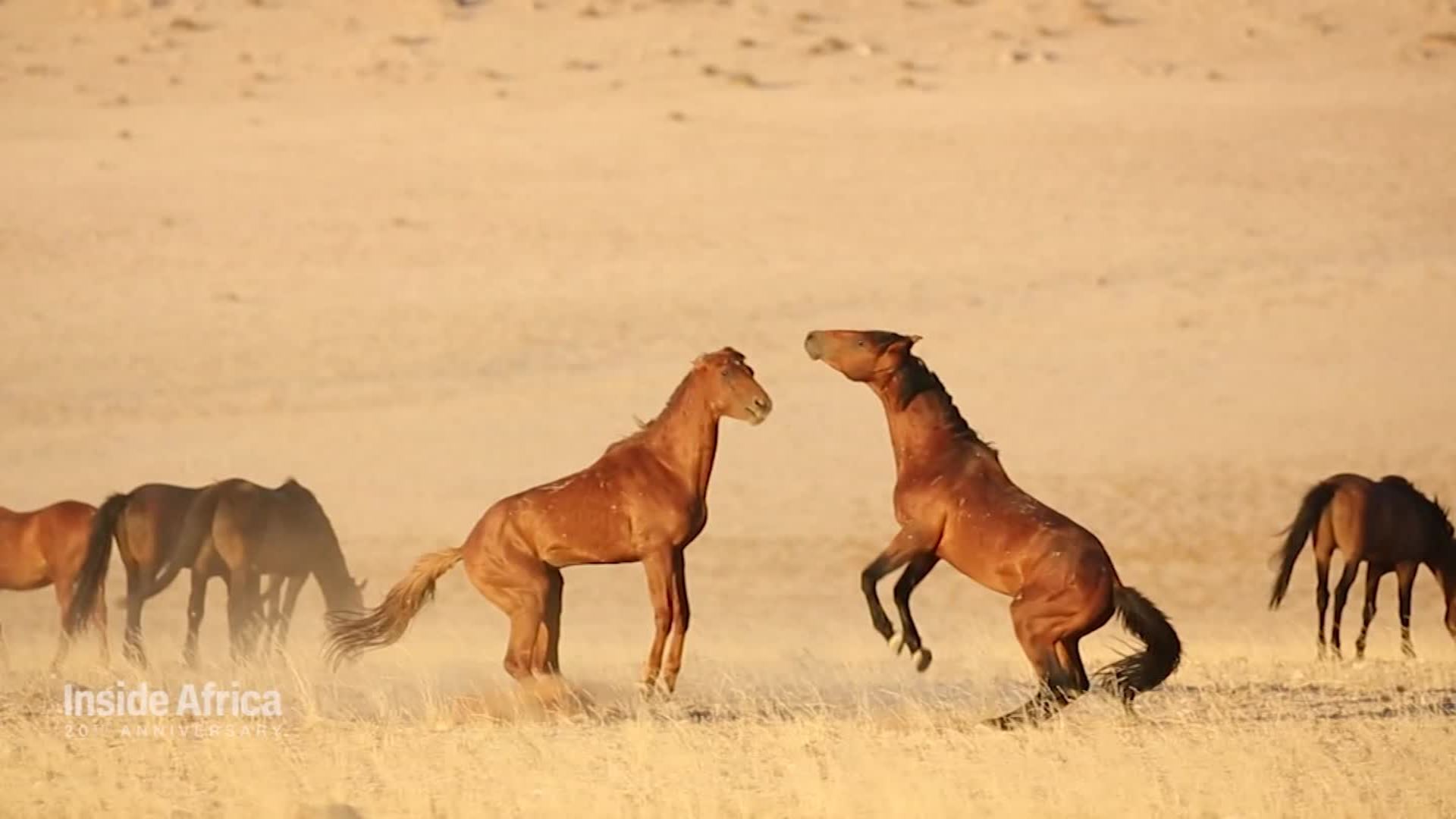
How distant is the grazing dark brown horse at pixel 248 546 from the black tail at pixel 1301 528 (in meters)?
6.02

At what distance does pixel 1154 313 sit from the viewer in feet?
87.9

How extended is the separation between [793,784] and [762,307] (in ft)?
61.3

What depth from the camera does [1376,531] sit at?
592 inches

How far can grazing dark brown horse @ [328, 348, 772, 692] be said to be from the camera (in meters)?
10.1

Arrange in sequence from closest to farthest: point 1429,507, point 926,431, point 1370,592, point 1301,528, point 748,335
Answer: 1. point 926,431
2. point 1301,528
3. point 1429,507
4. point 1370,592
5. point 748,335

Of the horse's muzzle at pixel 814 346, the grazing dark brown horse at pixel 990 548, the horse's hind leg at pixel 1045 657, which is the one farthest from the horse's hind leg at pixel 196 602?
the horse's hind leg at pixel 1045 657

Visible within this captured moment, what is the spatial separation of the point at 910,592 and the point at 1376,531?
6.54 m

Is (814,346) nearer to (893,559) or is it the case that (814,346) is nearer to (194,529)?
(893,559)

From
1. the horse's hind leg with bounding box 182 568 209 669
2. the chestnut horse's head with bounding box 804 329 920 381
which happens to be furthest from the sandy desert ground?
the chestnut horse's head with bounding box 804 329 920 381

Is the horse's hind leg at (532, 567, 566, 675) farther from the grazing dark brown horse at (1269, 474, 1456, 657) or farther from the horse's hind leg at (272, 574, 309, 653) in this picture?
the grazing dark brown horse at (1269, 474, 1456, 657)

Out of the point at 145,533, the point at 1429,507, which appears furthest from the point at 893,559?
the point at 1429,507

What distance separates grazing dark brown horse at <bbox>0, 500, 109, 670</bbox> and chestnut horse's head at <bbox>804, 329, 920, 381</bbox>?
5.79 m

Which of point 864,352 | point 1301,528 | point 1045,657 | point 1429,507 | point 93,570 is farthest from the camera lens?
point 1429,507

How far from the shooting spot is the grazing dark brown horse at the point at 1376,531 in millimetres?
15047
